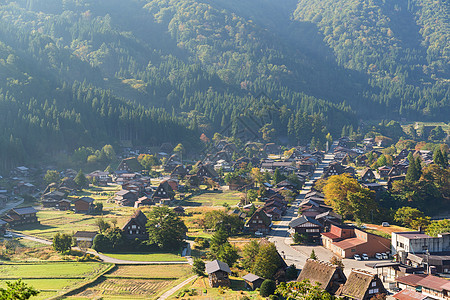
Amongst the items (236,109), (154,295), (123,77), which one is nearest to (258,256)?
(154,295)

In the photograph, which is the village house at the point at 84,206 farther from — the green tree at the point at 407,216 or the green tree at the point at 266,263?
the green tree at the point at 407,216

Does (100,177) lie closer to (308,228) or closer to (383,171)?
(308,228)

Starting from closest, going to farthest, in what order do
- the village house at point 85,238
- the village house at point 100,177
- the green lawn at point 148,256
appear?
the green lawn at point 148,256, the village house at point 85,238, the village house at point 100,177

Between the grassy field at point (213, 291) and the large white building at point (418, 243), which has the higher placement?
the large white building at point (418, 243)

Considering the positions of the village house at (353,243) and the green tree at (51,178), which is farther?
the green tree at (51,178)

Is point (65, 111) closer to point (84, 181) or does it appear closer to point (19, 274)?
point (84, 181)

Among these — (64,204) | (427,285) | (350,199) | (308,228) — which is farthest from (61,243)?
(350,199)

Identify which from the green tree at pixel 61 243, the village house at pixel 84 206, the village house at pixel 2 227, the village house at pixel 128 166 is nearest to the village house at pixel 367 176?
the village house at pixel 128 166

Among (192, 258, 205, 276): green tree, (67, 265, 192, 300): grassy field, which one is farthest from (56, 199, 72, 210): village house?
(192, 258, 205, 276): green tree
